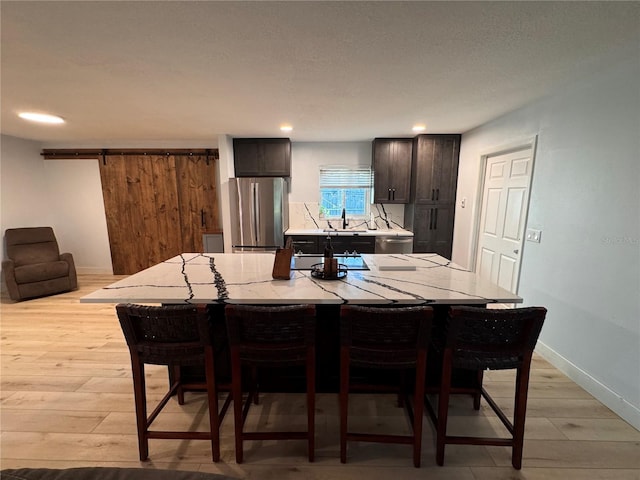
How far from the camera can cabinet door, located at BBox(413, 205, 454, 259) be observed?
434 centimetres

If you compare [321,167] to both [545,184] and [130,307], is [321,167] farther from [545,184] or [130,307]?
[130,307]

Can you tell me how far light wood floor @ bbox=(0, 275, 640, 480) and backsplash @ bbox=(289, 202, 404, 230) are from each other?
287cm

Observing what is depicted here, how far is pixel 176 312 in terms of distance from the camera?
138 centimetres

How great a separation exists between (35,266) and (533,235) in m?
6.10

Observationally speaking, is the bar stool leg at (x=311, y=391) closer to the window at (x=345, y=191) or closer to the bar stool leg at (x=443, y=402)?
the bar stool leg at (x=443, y=402)

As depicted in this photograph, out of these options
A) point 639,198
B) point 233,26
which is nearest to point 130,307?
point 233,26

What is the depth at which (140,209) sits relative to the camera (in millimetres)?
4879

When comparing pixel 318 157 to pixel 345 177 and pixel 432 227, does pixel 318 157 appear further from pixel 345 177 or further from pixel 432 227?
pixel 432 227

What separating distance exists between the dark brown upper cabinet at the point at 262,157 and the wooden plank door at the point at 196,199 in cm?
68

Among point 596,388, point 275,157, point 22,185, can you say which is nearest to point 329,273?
point 596,388

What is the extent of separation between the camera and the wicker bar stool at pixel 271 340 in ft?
4.53

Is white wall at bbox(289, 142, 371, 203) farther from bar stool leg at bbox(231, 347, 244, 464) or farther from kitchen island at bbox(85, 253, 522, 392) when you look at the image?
bar stool leg at bbox(231, 347, 244, 464)

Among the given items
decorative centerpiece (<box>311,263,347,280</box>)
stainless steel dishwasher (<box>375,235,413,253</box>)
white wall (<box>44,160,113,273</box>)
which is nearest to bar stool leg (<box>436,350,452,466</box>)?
decorative centerpiece (<box>311,263,347,280</box>)

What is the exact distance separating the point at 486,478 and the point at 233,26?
9.01 ft
